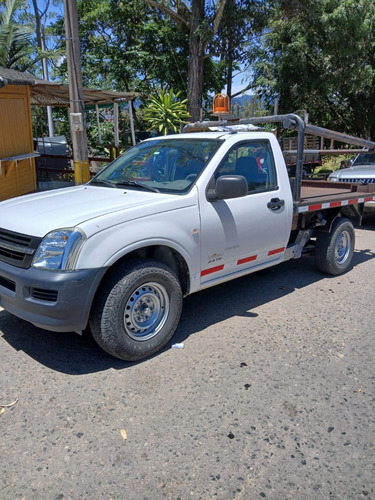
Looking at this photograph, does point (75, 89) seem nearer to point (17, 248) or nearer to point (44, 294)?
point (17, 248)

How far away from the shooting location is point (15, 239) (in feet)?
11.6

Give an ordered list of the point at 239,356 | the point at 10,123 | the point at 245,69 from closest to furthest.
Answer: the point at 239,356, the point at 10,123, the point at 245,69

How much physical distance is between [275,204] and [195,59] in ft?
43.9

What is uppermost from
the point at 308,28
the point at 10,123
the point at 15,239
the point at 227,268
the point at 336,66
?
the point at 308,28

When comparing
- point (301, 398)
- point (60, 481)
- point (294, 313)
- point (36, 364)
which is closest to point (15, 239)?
point (36, 364)

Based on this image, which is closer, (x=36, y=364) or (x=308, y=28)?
(x=36, y=364)

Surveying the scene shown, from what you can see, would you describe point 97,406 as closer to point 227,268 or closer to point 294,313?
point 227,268

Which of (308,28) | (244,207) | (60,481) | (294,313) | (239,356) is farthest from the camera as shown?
(308,28)

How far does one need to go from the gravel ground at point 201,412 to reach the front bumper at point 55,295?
51cm

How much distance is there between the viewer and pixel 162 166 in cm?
453

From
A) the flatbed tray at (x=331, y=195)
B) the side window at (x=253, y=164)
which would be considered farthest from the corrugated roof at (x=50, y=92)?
the flatbed tray at (x=331, y=195)

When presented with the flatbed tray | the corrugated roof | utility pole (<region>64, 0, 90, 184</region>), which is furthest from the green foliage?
the flatbed tray

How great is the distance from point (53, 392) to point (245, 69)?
21.2 m

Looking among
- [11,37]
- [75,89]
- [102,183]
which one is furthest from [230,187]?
[11,37]
